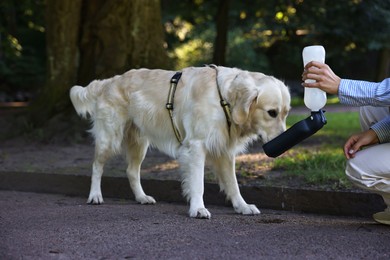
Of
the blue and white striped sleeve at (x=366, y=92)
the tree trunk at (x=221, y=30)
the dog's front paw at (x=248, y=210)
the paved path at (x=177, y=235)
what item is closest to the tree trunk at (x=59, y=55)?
the paved path at (x=177, y=235)

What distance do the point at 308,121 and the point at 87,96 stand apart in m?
3.22

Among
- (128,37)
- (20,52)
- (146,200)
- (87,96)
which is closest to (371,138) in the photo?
(146,200)

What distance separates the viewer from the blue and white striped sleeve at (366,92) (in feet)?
14.5

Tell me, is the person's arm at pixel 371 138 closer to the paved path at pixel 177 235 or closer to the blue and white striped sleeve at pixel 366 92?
the blue and white striped sleeve at pixel 366 92

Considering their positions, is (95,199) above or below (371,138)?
below

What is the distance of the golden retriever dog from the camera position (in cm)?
554

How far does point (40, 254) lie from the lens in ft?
13.2

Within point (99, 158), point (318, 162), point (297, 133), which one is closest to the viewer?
point (297, 133)

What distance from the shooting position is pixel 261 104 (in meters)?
5.50

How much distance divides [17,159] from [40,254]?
5575 mm

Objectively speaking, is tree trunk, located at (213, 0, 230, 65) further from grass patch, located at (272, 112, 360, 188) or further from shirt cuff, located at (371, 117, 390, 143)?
shirt cuff, located at (371, 117, 390, 143)

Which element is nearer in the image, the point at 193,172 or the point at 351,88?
the point at 351,88

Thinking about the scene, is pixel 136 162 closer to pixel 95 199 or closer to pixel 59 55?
pixel 95 199

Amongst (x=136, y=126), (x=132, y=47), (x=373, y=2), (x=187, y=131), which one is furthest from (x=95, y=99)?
(x=373, y=2)
